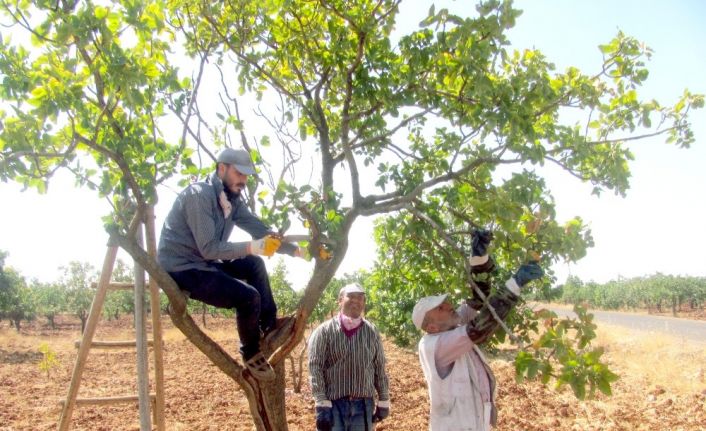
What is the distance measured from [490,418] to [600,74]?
2.32 meters

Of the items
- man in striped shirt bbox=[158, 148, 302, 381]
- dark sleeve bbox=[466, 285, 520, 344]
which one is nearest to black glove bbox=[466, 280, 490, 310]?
dark sleeve bbox=[466, 285, 520, 344]

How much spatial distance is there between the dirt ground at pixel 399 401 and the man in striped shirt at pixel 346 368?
154 inches

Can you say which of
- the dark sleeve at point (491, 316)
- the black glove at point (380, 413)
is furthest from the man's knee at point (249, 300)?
the black glove at point (380, 413)

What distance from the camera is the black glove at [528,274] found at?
312 centimetres

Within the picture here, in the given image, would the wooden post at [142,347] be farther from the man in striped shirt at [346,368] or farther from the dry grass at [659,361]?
the dry grass at [659,361]

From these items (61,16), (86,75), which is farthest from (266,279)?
(61,16)

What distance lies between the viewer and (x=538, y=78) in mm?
3373

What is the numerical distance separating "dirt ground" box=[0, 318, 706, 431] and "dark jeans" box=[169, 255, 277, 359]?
537 cm

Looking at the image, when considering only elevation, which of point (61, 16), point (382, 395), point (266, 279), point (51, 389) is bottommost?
point (51, 389)

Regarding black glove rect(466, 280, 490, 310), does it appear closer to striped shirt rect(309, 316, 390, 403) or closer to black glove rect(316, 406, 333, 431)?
striped shirt rect(309, 316, 390, 403)

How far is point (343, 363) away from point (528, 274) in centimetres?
200

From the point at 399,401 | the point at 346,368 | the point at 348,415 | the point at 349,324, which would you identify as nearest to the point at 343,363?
the point at 346,368

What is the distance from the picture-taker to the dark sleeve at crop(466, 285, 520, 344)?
312 cm

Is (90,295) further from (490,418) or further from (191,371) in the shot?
(490,418)
